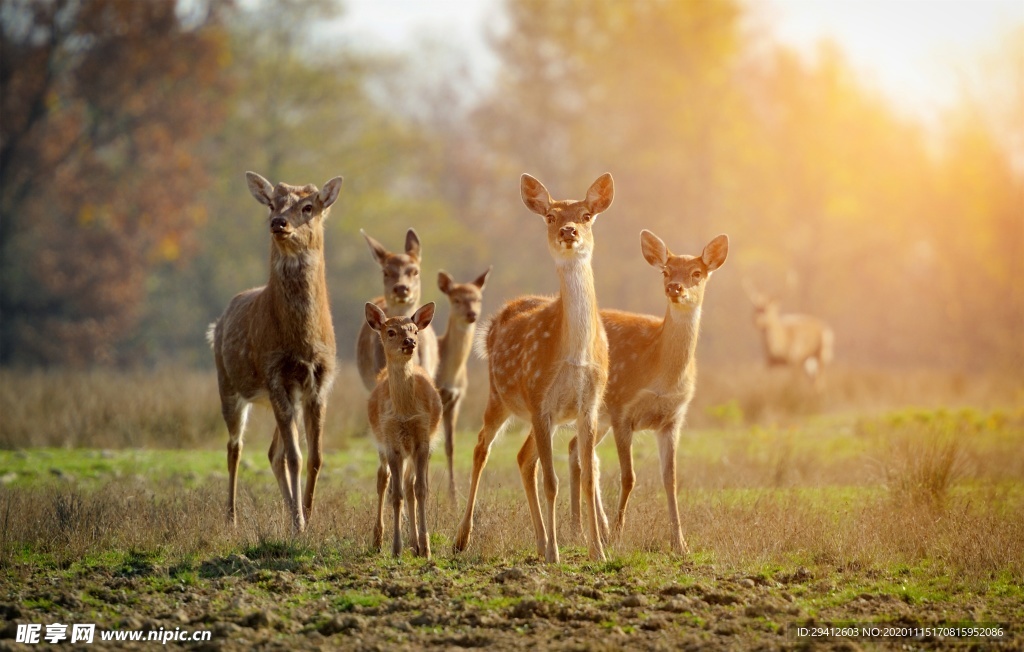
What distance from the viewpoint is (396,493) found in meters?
7.95

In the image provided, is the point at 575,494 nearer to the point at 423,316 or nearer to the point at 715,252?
the point at 423,316

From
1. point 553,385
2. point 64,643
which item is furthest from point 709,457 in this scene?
point 64,643

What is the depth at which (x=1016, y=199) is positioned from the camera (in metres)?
29.6

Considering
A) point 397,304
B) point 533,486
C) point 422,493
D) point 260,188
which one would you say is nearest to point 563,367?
point 533,486

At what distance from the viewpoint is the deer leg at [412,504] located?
8.00m

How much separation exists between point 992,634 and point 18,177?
24.4 metres

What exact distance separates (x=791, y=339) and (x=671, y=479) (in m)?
15.4

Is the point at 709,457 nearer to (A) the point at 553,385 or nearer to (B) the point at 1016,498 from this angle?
(B) the point at 1016,498

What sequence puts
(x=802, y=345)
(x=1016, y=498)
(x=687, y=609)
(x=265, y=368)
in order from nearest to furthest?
(x=687, y=609) → (x=265, y=368) → (x=1016, y=498) → (x=802, y=345)

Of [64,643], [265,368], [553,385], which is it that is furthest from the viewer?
[265,368]

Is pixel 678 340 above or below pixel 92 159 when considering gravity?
below

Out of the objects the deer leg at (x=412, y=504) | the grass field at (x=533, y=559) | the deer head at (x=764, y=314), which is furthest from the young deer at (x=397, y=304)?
the deer head at (x=764, y=314)

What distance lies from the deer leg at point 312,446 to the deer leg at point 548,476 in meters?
1.86

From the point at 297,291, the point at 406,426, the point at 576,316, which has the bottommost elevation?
the point at 406,426
